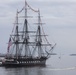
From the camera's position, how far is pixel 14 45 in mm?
153125

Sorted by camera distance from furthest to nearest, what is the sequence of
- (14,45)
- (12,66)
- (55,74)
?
1. (14,45)
2. (12,66)
3. (55,74)

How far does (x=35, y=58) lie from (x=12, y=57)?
8.87 metres

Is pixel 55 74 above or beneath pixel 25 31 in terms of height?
beneath

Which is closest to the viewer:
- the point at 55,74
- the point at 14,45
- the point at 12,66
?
the point at 55,74

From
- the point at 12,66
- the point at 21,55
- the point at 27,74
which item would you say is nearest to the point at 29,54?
the point at 21,55

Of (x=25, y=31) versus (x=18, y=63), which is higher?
(x=25, y=31)

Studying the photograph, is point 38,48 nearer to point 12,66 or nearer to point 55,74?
point 12,66

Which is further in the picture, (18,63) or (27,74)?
(18,63)

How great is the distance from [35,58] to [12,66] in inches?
484

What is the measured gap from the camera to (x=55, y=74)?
106 meters

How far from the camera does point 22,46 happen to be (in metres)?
155

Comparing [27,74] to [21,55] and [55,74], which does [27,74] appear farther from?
[21,55]

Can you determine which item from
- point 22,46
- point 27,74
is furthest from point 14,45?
point 27,74

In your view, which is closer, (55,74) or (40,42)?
(55,74)
